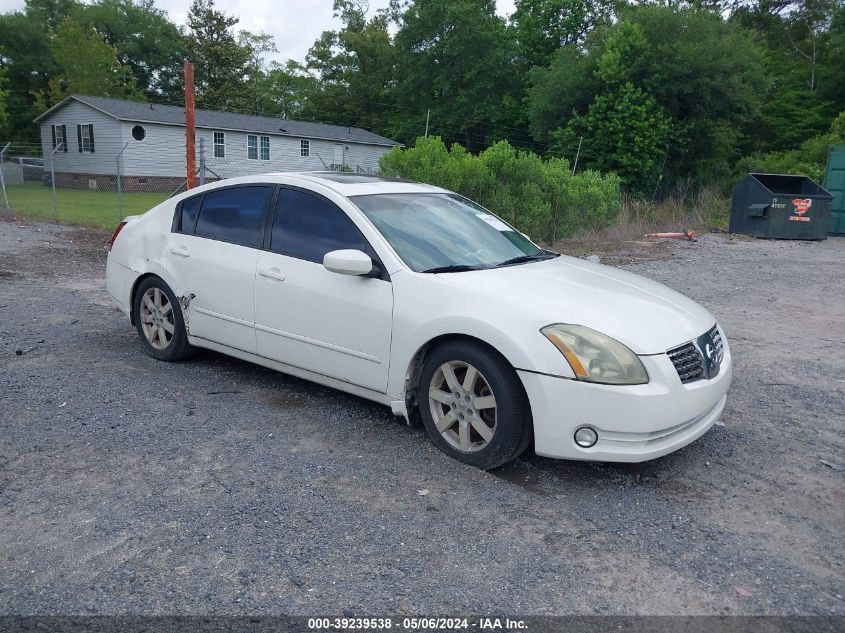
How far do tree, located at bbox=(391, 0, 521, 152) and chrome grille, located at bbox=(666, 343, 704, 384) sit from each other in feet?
140

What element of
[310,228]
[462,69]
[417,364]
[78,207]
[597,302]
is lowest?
[78,207]

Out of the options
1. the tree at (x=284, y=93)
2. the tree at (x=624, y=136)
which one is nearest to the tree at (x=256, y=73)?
the tree at (x=284, y=93)

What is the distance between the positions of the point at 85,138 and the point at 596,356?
38.1 meters

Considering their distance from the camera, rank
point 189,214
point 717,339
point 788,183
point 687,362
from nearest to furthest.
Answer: point 687,362
point 717,339
point 189,214
point 788,183

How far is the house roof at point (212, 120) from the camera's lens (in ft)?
114

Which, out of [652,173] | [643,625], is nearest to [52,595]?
[643,625]

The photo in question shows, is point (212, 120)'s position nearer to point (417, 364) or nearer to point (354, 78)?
point (354, 78)

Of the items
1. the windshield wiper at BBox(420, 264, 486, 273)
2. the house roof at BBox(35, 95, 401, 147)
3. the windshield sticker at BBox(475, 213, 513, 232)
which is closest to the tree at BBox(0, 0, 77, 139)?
the house roof at BBox(35, 95, 401, 147)

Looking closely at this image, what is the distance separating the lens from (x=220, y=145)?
37812 mm

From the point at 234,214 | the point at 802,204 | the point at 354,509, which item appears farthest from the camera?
the point at 802,204

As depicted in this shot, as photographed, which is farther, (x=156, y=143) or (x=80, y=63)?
(x=80, y=63)

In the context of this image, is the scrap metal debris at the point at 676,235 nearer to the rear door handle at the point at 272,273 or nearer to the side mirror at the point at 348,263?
the rear door handle at the point at 272,273

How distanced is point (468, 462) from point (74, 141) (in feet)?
127

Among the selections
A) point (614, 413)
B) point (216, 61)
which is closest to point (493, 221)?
point (614, 413)
